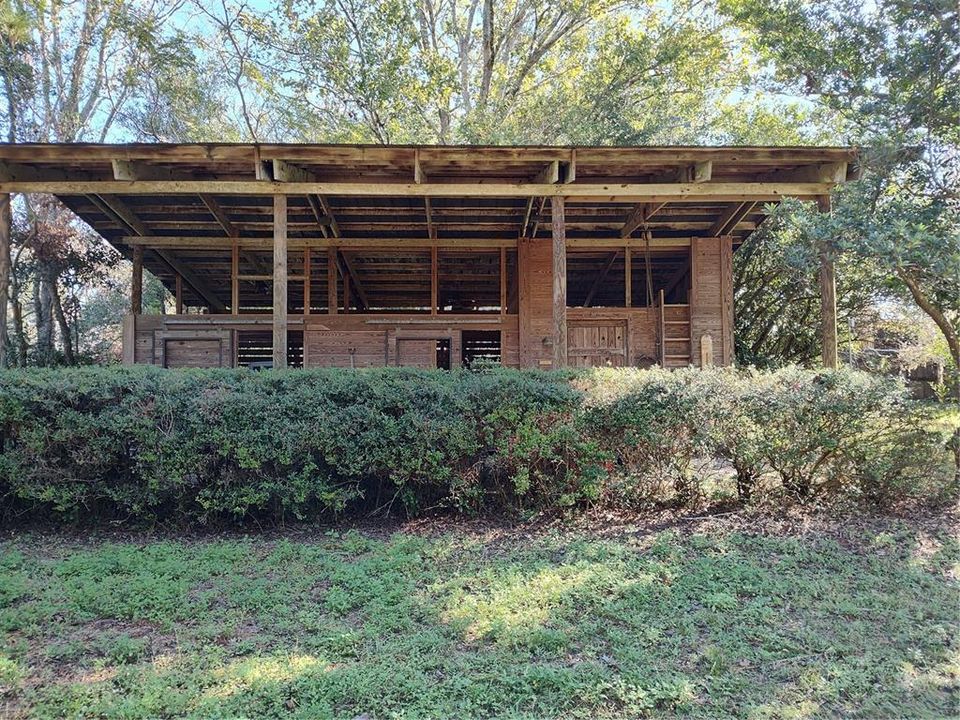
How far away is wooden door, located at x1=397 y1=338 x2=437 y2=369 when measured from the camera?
1152 centimetres

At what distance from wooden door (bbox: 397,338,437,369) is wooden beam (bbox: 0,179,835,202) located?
13.5 feet

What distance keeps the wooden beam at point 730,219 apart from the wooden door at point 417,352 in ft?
19.2

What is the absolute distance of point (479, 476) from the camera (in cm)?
499

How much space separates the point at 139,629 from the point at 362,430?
2.10m

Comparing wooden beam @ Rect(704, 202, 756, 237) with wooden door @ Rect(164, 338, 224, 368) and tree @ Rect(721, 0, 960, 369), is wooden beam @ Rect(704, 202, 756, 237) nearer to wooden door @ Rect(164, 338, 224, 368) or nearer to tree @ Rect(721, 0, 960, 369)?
tree @ Rect(721, 0, 960, 369)

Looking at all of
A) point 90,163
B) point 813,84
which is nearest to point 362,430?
point 90,163

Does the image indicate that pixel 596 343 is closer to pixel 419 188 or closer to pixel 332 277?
pixel 419 188

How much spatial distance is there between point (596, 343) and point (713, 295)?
2.51 metres

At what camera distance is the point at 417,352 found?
11594 millimetres

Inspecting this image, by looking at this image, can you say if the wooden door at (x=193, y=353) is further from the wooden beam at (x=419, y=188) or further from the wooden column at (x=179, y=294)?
the wooden beam at (x=419, y=188)

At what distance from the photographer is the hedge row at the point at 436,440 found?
475 cm

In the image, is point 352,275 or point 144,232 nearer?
point 144,232

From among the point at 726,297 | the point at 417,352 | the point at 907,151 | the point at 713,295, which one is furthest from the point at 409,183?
the point at 726,297

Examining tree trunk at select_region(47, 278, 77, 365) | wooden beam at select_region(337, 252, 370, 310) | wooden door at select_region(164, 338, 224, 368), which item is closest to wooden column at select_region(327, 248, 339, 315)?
wooden beam at select_region(337, 252, 370, 310)
